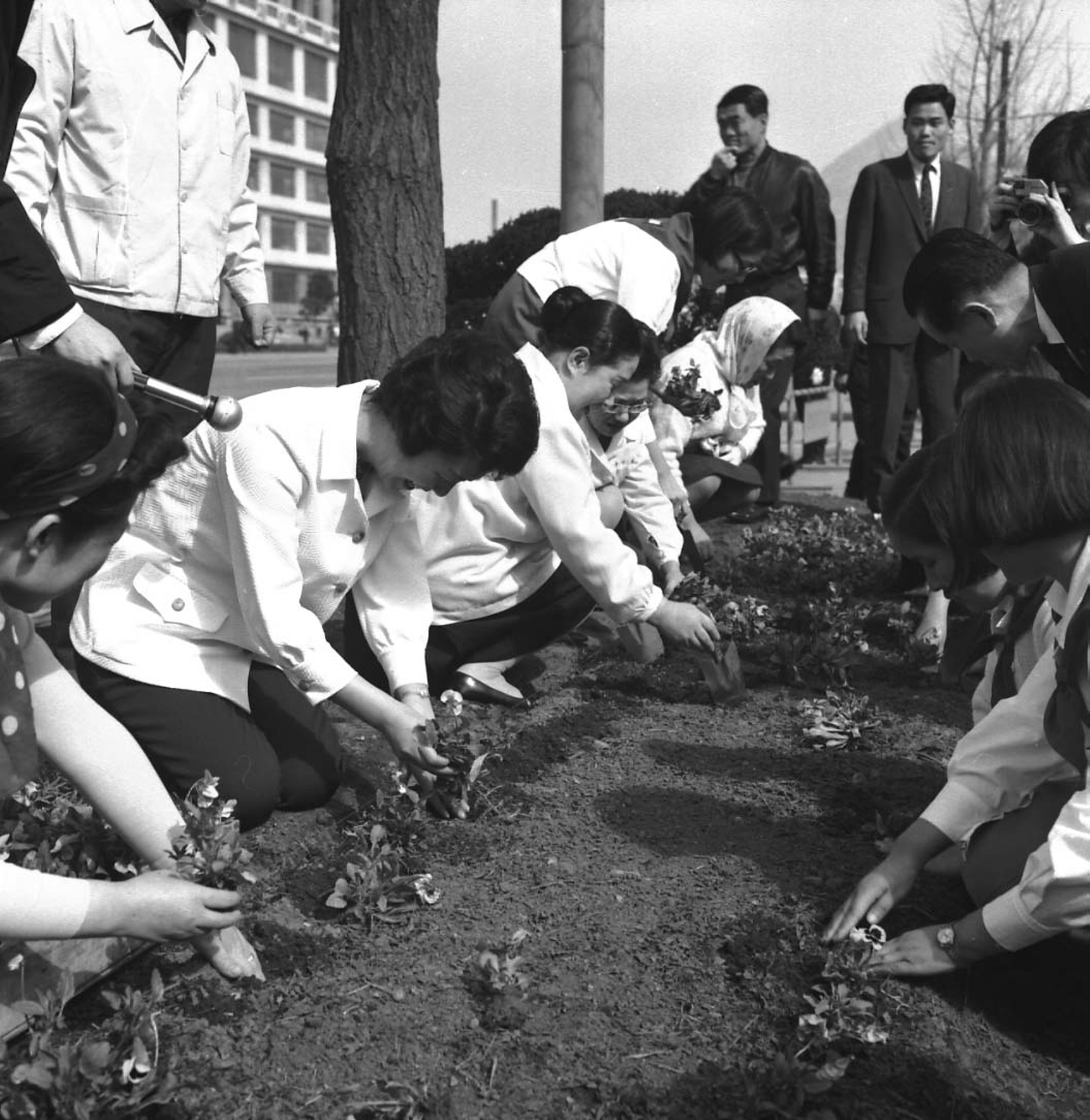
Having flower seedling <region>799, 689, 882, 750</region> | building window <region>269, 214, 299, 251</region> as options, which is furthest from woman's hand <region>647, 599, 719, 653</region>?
building window <region>269, 214, 299, 251</region>

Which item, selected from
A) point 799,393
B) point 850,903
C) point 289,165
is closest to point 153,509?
point 850,903

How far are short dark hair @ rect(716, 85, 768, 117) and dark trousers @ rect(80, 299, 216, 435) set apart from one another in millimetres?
3540

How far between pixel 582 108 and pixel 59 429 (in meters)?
5.07

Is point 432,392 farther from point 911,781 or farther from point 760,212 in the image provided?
point 760,212

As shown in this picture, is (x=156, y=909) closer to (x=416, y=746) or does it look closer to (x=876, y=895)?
(x=416, y=746)

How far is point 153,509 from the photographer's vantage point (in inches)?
118

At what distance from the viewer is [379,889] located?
8.38 feet

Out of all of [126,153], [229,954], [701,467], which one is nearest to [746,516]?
[701,467]

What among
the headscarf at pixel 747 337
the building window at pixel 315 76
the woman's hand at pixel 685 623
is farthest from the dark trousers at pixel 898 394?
the building window at pixel 315 76

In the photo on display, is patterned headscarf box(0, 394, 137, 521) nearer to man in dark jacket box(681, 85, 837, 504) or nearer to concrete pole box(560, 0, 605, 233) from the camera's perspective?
man in dark jacket box(681, 85, 837, 504)

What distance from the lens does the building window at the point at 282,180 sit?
60.7 m

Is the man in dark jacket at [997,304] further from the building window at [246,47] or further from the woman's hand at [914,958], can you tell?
the building window at [246,47]

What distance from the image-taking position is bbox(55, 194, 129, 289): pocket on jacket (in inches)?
138

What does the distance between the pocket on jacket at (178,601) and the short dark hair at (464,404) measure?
0.57 m
